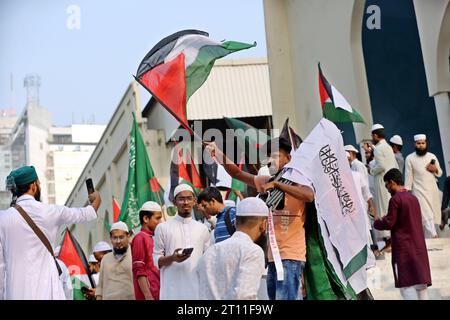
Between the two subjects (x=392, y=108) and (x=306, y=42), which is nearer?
(x=392, y=108)

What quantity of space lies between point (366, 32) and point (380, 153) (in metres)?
6.86

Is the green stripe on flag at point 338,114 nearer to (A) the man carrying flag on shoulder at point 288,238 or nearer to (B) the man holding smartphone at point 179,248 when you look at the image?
(B) the man holding smartphone at point 179,248

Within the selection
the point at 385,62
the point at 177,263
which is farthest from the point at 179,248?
the point at 385,62

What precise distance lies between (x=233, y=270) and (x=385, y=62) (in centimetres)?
1423

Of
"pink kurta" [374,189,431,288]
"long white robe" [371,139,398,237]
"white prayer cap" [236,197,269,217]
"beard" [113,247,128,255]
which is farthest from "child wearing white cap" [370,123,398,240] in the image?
"white prayer cap" [236,197,269,217]

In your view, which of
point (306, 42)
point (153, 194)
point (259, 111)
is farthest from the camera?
point (259, 111)

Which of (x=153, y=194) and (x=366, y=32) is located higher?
(x=366, y=32)

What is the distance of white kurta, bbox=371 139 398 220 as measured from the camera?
14.4m

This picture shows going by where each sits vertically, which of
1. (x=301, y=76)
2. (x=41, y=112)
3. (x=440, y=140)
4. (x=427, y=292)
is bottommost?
(x=427, y=292)

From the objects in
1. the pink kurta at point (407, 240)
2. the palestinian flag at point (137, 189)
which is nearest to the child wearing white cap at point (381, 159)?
the palestinian flag at point (137, 189)

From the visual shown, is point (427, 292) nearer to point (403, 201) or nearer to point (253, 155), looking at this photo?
point (403, 201)

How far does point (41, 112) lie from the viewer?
87250 millimetres

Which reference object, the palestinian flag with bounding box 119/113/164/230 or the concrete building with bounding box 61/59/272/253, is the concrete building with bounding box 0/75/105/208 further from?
the palestinian flag with bounding box 119/113/164/230
